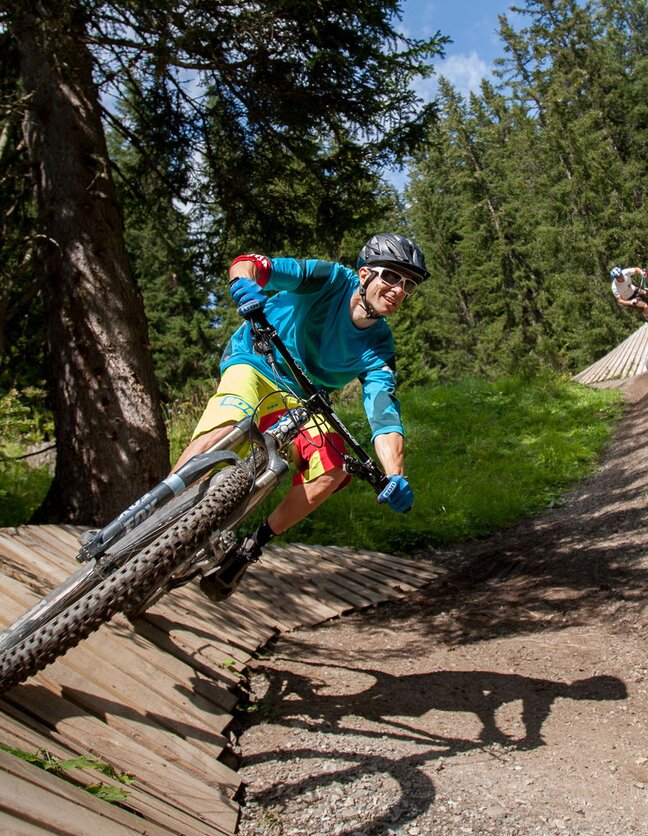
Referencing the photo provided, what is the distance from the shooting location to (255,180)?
786 centimetres

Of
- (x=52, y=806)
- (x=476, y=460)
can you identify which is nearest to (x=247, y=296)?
(x=52, y=806)

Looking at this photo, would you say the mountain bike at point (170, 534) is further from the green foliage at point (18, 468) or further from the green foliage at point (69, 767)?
the green foliage at point (18, 468)

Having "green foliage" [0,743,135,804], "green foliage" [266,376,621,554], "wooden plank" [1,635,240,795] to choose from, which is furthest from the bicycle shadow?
"green foliage" [266,376,621,554]

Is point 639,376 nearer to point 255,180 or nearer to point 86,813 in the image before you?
point 255,180

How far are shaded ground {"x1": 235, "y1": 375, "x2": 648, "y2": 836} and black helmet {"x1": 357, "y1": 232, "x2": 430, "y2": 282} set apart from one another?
2.44 metres

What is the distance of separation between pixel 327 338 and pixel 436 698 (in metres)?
2.25

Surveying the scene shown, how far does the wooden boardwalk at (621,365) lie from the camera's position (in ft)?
58.8

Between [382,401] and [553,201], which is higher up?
[553,201]

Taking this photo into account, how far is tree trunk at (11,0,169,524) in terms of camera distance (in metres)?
6.23

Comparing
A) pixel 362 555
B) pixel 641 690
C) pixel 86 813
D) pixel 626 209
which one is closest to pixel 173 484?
pixel 86 813

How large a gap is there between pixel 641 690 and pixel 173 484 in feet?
9.83

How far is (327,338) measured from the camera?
164 inches

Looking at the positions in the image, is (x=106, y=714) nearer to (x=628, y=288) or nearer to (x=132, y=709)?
(x=132, y=709)

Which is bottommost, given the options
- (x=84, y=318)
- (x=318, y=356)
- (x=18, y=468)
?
(x=318, y=356)
